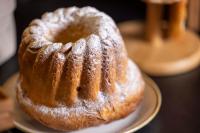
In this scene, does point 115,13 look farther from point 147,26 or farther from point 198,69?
point 198,69

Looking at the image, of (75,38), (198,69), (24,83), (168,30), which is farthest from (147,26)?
(24,83)

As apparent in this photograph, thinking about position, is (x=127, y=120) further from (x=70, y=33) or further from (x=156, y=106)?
(x=70, y=33)

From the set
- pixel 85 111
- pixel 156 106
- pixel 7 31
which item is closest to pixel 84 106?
pixel 85 111

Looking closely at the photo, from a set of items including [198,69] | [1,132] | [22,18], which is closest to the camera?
[1,132]

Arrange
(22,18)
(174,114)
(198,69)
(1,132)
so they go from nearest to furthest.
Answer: (1,132), (174,114), (198,69), (22,18)

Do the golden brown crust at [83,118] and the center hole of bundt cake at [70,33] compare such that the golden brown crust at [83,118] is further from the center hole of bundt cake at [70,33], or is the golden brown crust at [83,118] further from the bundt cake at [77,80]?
the center hole of bundt cake at [70,33]

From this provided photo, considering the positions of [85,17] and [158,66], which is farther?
[158,66]

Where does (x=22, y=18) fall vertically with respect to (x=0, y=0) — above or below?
below
